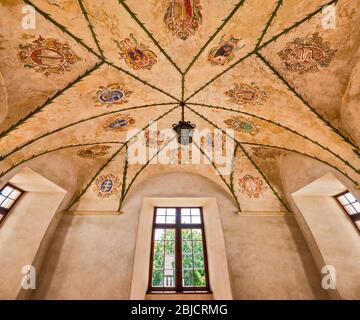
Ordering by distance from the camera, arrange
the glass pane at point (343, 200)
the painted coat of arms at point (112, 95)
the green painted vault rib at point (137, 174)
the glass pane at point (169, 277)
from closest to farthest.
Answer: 1. the painted coat of arms at point (112, 95)
2. the glass pane at point (169, 277)
3. the glass pane at point (343, 200)
4. the green painted vault rib at point (137, 174)

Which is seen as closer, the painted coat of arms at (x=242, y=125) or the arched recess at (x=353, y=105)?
the arched recess at (x=353, y=105)

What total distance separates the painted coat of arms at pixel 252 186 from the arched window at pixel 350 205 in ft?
6.83

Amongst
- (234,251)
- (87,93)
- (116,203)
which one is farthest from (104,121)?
(234,251)

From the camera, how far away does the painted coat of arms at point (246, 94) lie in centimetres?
454

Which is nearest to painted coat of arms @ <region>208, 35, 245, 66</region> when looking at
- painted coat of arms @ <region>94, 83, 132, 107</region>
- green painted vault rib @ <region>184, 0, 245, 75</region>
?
green painted vault rib @ <region>184, 0, 245, 75</region>

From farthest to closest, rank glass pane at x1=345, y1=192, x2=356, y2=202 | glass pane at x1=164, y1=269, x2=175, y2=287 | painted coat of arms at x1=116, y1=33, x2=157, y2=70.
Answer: glass pane at x1=345, y1=192, x2=356, y2=202
glass pane at x1=164, y1=269, x2=175, y2=287
painted coat of arms at x1=116, y1=33, x2=157, y2=70

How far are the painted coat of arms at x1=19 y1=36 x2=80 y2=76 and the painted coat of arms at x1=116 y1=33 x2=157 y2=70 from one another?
84 centimetres

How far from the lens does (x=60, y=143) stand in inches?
215

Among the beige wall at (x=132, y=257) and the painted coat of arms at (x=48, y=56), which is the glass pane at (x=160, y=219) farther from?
the painted coat of arms at (x=48, y=56)

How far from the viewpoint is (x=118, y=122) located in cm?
560

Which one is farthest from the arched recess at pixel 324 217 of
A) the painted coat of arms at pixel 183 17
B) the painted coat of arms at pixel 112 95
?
the painted coat of arms at pixel 112 95

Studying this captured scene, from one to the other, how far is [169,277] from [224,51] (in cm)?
553

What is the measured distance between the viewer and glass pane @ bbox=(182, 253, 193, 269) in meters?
5.93

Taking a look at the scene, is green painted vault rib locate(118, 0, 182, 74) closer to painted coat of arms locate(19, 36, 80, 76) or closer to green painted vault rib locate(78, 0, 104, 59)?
green painted vault rib locate(78, 0, 104, 59)
